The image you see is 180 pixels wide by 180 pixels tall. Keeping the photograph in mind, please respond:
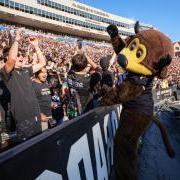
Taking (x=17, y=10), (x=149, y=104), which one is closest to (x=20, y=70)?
(x=149, y=104)

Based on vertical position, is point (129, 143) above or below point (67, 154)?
below

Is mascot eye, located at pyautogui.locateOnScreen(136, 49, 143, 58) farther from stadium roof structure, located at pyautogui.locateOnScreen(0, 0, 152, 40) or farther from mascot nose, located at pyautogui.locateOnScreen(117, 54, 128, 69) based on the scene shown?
stadium roof structure, located at pyautogui.locateOnScreen(0, 0, 152, 40)

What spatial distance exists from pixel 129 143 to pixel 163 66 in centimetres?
92

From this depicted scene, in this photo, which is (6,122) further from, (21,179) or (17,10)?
(17,10)

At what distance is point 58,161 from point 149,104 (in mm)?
1756

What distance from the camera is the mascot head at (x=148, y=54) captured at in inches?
169

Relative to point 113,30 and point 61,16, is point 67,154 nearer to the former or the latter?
point 113,30

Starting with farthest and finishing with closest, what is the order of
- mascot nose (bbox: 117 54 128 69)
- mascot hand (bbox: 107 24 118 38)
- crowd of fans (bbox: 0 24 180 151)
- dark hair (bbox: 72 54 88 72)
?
dark hair (bbox: 72 54 88 72)
mascot hand (bbox: 107 24 118 38)
crowd of fans (bbox: 0 24 180 151)
mascot nose (bbox: 117 54 128 69)

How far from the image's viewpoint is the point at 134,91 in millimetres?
4176

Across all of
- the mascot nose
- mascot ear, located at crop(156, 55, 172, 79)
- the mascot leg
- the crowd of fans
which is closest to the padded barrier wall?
the mascot leg

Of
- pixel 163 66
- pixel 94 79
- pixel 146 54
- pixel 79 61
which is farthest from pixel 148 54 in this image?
pixel 94 79

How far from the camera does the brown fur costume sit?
4.20 m

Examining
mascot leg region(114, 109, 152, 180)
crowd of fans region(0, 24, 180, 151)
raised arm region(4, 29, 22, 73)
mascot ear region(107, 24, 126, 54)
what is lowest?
mascot leg region(114, 109, 152, 180)

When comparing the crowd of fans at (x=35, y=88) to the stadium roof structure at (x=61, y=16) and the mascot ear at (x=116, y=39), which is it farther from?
the stadium roof structure at (x=61, y=16)
